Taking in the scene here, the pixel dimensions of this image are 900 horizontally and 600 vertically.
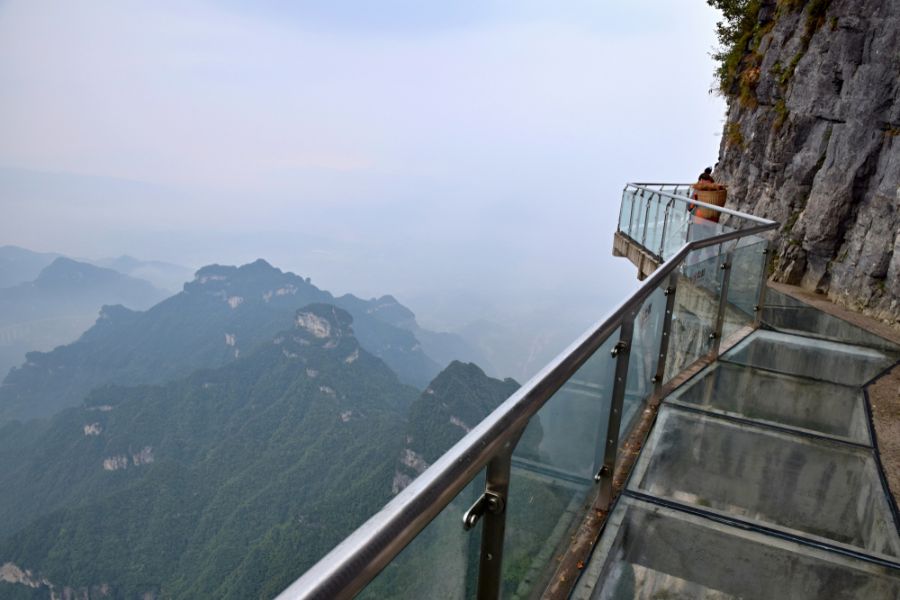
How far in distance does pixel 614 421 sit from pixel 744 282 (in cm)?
345

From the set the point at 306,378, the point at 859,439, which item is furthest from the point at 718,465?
the point at 306,378

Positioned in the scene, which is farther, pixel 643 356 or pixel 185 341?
pixel 185 341

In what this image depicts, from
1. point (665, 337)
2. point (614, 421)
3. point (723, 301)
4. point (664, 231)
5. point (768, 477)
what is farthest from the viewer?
point (664, 231)

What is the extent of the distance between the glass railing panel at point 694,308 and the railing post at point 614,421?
3.84ft

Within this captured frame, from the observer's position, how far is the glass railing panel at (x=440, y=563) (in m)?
0.99

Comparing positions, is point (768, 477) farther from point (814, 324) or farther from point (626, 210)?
point (626, 210)

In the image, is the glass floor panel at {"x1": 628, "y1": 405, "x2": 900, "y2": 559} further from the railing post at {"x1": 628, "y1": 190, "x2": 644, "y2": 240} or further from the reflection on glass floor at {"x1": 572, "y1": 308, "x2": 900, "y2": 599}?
the railing post at {"x1": 628, "y1": 190, "x2": 644, "y2": 240}

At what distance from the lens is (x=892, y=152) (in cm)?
901

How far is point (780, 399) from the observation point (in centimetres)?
441

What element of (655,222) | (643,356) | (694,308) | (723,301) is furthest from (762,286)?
(655,222)

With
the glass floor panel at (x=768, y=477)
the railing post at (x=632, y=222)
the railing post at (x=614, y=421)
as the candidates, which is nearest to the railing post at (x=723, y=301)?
the glass floor panel at (x=768, y=477)

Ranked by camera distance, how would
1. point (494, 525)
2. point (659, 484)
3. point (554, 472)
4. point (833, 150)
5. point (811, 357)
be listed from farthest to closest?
point (833, 150)
point (811, 357)
point (659, 484)
point (554, 472)
point (494, 525)

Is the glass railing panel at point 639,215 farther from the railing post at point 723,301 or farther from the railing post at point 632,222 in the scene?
the railing post at point 723,301

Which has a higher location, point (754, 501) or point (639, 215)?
point (639, 215)
